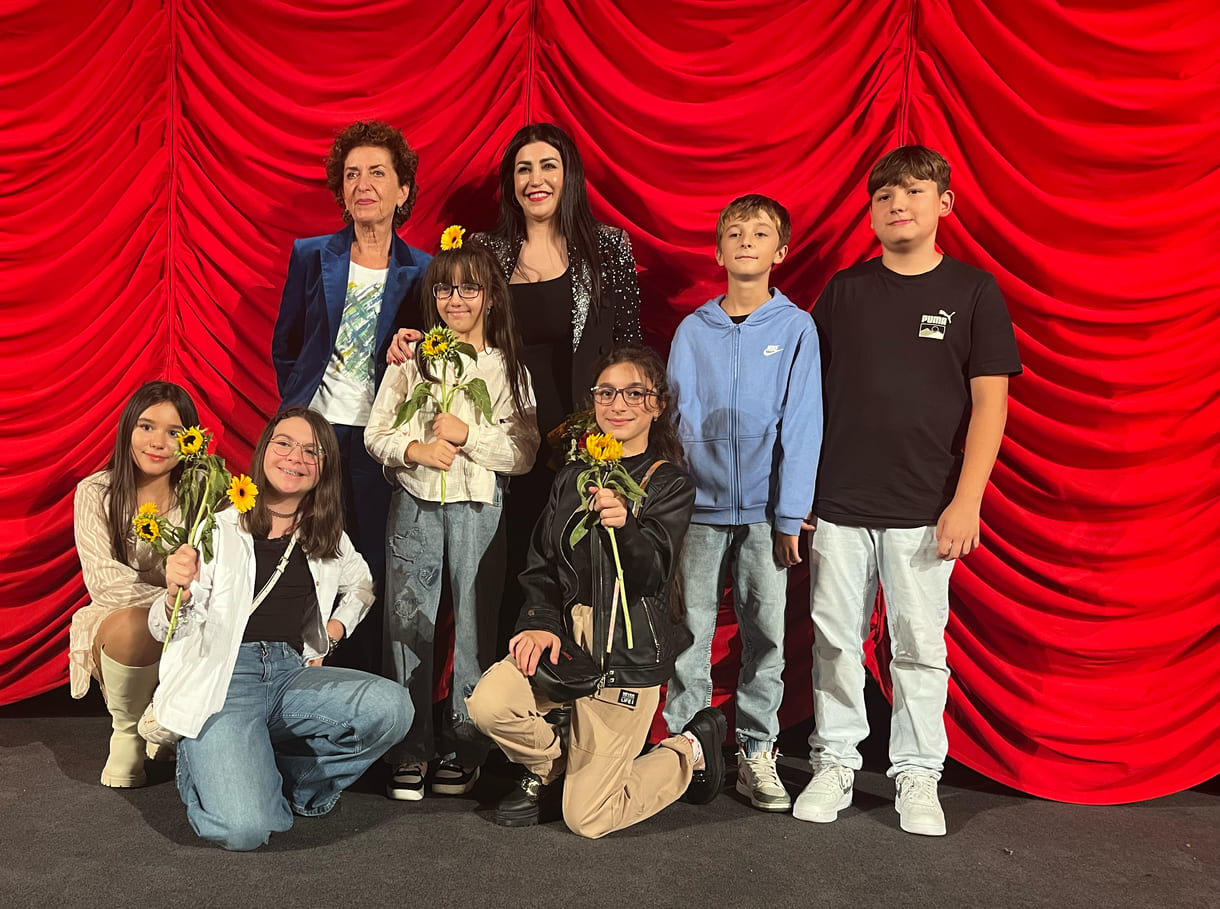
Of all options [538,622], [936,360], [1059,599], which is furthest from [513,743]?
[1059,599]

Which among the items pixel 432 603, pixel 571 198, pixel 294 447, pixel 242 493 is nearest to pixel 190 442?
pixel 242 493

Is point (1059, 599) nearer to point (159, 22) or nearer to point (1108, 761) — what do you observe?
point (1108, 761)

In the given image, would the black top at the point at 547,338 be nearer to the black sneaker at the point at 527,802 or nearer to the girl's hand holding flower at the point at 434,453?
the girl's hand holding flower at the point at 434,453

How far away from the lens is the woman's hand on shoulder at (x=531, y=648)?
2.49 metres

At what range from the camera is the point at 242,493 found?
7.83ft

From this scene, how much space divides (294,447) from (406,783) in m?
0.96

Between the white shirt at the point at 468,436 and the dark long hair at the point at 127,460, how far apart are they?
0.66 meters

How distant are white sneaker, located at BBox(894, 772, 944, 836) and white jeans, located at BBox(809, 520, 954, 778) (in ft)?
0.11

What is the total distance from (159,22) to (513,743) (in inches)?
112

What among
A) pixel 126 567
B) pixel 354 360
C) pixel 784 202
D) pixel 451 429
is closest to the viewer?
pixel 451 429

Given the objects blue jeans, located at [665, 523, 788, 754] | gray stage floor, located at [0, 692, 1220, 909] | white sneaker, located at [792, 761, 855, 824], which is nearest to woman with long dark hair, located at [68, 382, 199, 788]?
gray stage floor, located at [0, 692, 1220, 909]

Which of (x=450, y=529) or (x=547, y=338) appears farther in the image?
(x=547, y=338)

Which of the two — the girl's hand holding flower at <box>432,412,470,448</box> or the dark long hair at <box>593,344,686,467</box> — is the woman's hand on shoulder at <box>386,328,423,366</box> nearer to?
the girl's hand holding flower at <box>432,412,470,448</box>

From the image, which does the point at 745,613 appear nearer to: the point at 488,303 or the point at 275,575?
the point at 488,303
